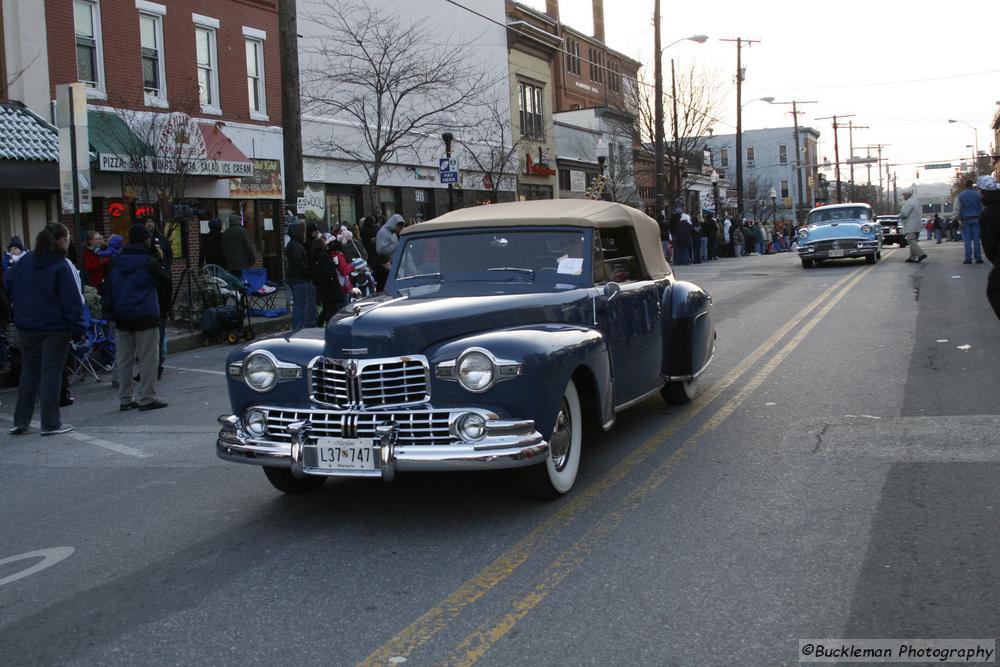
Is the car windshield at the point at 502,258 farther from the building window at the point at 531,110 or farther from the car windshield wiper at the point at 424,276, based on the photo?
the building window at the point at 531,110

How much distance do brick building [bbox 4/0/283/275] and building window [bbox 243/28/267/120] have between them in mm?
27

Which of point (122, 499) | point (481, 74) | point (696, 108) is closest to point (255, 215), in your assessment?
point (481, 74)

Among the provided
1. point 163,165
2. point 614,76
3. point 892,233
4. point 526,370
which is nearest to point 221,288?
point 163,165

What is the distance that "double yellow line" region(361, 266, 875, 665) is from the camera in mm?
4047

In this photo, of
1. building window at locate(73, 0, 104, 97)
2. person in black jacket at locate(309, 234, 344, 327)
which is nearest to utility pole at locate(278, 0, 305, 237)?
person in black jacket at locate(309, 234, 344, 327)

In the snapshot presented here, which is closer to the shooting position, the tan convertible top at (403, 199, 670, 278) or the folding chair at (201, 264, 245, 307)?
the tan convertible top at (403, 199, 670, 278)

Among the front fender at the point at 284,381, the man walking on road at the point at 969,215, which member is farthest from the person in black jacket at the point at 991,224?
the man walking on road at the point at 969,215

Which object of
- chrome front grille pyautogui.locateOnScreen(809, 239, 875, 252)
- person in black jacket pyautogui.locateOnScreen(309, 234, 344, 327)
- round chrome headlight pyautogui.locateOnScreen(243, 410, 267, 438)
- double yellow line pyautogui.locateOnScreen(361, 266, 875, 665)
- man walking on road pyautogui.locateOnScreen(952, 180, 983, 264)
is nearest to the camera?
double yellow line pyautogui.locateOnScreen(361, 266, 875, 665)

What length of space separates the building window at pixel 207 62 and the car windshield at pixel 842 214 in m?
15.0

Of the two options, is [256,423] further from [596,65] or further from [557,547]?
[596,65]

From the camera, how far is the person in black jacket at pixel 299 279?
15.0m

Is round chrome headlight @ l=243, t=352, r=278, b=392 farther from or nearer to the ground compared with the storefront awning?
nearer to the ground

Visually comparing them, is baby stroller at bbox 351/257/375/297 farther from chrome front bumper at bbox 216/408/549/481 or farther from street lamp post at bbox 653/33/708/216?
street lamp post at bbox 653/33/708/216

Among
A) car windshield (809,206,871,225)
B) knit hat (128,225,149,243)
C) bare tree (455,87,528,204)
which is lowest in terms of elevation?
knit hat (128,225,149,243)
